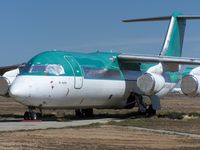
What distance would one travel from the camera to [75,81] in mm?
24578

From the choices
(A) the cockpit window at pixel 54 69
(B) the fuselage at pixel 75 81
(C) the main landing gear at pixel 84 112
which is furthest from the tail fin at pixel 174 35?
(A) the cockpit window at pixel 54 69

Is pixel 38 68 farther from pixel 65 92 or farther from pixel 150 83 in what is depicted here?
pixel 150 83

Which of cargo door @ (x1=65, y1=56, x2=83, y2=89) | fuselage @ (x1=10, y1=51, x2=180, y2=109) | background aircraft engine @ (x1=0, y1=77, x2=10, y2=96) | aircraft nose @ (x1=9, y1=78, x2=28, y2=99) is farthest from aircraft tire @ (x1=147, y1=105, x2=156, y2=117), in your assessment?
aircraft nose @ (x1=9, y1=78, x2=28, y2=99)

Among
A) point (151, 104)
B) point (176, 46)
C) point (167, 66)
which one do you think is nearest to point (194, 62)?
point (167, 66)

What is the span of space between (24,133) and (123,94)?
12.3 m

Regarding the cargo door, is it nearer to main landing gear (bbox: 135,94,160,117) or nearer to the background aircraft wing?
the background aircraft wing

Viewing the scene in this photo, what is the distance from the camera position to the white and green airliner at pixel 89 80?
23281 millimetres

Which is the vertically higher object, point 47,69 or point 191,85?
→ point 47,69

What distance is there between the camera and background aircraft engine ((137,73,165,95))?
2577cm

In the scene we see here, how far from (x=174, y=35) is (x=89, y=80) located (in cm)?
999

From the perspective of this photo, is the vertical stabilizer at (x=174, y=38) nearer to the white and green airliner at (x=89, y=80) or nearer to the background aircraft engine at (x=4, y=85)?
the white and green airliner at (x=89, y=80)

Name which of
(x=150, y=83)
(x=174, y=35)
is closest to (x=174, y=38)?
(x=174, y=35)

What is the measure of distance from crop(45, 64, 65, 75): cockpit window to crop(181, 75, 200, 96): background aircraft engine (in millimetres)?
6667

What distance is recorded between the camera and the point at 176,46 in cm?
3350
